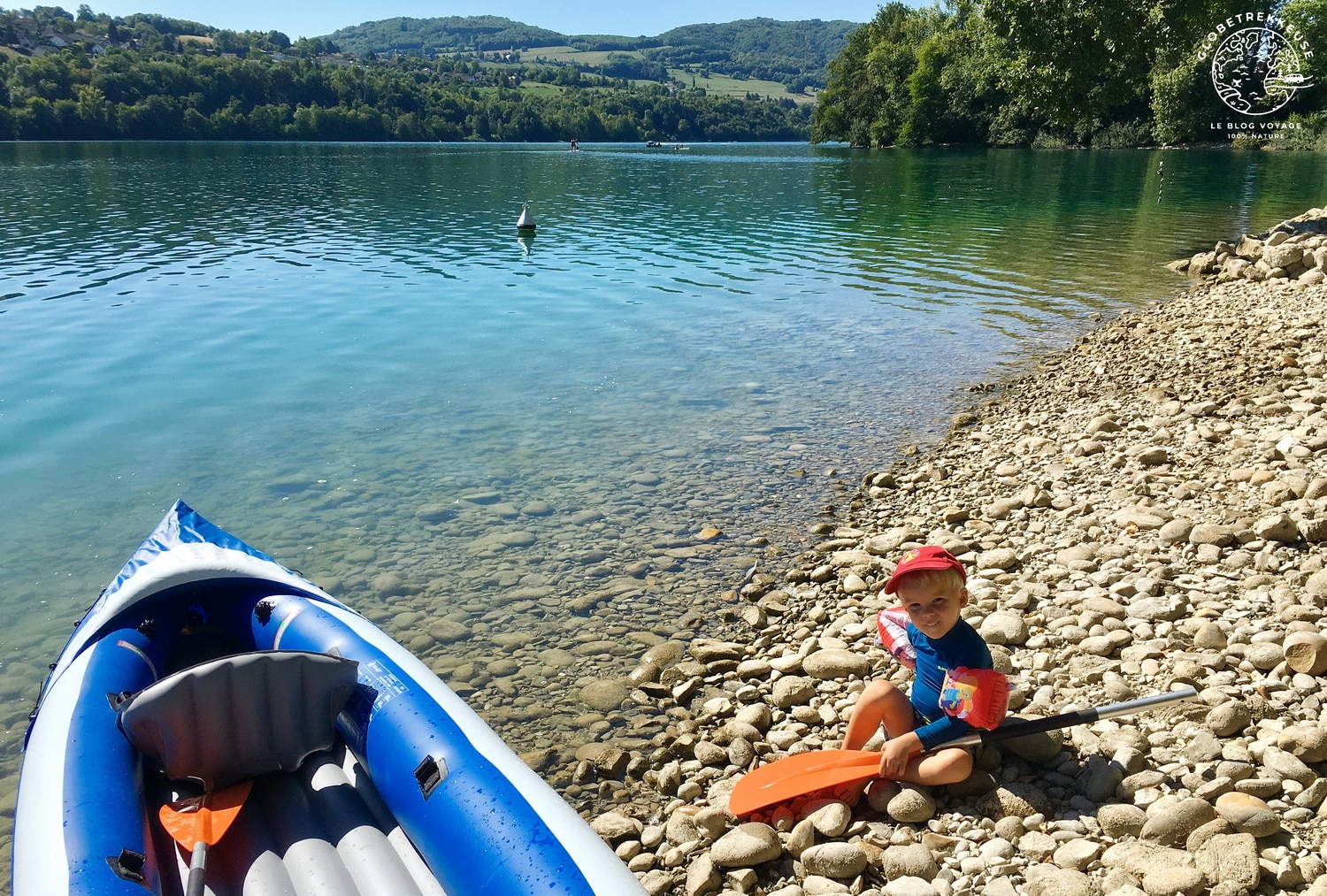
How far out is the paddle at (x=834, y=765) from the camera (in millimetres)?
3629

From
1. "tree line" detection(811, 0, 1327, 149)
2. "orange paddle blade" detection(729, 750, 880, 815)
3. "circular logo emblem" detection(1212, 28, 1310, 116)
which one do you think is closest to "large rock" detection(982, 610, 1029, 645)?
"orange paddle blade" detection(729, 750, 880, 815)

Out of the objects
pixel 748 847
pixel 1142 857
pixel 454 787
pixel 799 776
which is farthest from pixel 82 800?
pixel 1142 857

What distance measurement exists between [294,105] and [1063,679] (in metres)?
149

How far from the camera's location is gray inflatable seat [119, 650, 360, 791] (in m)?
3.72

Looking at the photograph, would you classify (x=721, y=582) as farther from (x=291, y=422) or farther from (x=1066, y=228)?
(x=1066, y=228)

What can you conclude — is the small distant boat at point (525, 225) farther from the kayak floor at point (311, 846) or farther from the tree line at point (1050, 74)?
the kayak floor at point (311, 846)

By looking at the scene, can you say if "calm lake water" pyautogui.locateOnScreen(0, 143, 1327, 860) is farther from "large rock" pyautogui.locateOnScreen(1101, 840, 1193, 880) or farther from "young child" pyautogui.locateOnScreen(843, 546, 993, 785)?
"large rock" pyautogui.locateOnScreen(1101, 840, 1193, 880)

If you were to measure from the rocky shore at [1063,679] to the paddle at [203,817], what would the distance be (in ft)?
5.18

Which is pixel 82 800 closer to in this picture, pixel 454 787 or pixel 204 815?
pixel 204 815

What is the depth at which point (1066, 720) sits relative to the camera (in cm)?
360

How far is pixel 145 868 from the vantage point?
3121 mm

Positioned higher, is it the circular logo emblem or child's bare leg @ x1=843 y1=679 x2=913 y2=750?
the circular logo emblem

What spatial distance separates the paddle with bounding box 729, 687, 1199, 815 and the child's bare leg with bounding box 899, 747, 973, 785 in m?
0.06

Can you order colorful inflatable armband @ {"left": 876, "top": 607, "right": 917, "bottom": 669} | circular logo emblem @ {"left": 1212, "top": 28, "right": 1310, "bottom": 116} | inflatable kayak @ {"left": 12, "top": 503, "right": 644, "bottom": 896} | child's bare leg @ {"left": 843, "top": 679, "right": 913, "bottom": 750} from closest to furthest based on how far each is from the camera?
1. inflatable kayak @ {"left": 12, "top": 503, "right": 644, "bottom": 896}
2. child's bare leg @ {"left": 843, "top": 679, "right": 913, "bottom": 750}
3. colorful inflatable armband @ {"left": 876, "top": 607, "right": 917, "bottom": 669}
4. circular logo emblem @ {"left": 1212, "top": 28, "right": 1310, "bottom": 116}
